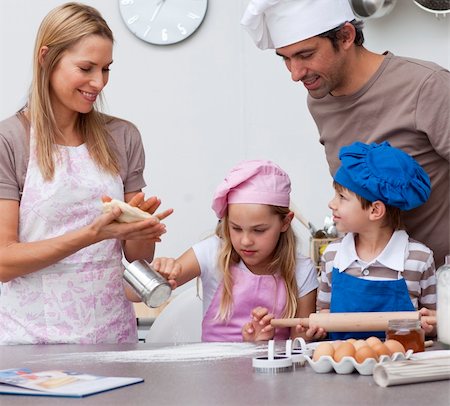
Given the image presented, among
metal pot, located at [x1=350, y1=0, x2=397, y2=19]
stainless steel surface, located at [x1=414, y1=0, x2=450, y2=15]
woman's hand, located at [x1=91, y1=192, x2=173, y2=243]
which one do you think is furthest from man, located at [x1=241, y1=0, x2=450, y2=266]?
stainless steel surface, located at [x1=414, y1=0, x2=450, y2=15]

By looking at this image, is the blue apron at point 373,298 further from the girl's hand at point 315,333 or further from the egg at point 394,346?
the egg at point 394,346

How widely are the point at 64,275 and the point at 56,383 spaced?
0.67 meters

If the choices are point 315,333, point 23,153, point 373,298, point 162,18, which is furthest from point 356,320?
point 162,18

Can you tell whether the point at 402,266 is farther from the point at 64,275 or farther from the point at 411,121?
the point at 64,275

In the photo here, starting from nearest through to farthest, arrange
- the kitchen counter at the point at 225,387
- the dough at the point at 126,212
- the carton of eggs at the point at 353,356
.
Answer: the kitchen counter at the point at 225,387 → the carton of eggs at the point at 353,356 → the dough at the point at 126,212

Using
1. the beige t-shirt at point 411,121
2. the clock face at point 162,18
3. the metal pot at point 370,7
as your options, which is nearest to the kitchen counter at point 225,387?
the beige t-shirt at point 411,121

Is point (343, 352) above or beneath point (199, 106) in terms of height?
beneath

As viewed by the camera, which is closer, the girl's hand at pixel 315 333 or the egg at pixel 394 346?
the egg at pixel 394 346

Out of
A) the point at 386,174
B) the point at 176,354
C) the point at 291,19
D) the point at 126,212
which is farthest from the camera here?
the point at 291,19

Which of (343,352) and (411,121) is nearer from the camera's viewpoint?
(343,352)

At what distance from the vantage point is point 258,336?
6.81 feet

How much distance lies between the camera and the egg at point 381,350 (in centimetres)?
158

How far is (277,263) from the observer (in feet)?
7.76

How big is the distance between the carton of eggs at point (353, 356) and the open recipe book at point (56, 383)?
0.31 m
